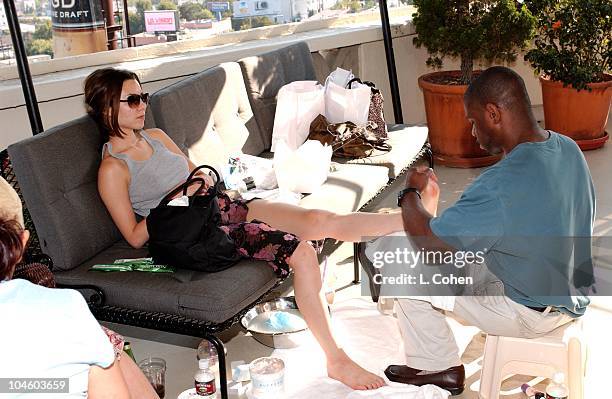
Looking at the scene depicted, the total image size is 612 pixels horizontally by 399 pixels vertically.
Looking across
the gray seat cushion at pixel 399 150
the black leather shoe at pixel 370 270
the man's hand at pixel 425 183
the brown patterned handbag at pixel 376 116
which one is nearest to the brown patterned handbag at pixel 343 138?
the gray seat cushion at pixel 399 150

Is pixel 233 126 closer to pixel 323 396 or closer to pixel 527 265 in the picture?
pixel 323 396

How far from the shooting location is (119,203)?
3107mm

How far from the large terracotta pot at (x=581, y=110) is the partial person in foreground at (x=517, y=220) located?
3416 millimetres

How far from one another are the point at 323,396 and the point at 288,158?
122cm

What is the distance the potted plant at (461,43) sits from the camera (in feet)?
18.1

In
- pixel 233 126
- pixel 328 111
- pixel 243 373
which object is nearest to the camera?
pixel 243 373

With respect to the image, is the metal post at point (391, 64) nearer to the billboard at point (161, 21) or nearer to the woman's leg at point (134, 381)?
the billboard at point (161, 21)

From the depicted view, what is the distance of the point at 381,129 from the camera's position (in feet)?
15.3

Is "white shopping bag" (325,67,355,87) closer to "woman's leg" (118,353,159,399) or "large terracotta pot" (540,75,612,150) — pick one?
"large terracotta pot" (540,75,612,150)

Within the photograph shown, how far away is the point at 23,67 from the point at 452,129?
10.1 feet

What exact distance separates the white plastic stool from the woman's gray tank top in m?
1.42

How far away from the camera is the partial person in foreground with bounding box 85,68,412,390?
10.0 ft

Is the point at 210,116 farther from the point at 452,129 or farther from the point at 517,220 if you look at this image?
the point at 452,129

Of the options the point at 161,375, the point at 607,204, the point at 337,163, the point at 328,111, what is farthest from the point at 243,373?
the point at 607,204
